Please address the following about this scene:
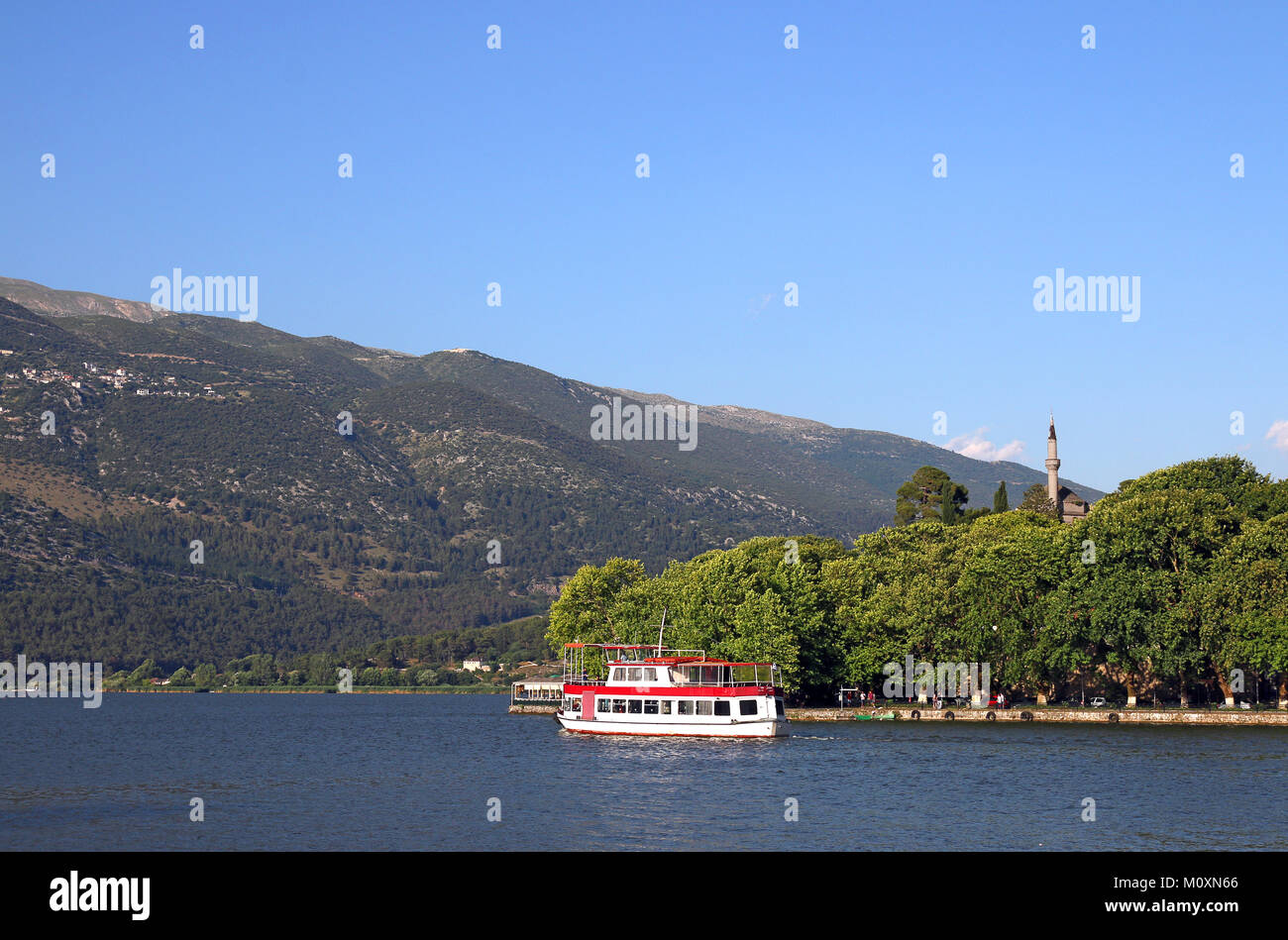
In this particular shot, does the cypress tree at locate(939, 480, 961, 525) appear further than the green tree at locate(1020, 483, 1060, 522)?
Yes

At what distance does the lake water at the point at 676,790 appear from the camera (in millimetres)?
49594

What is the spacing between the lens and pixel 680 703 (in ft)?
328

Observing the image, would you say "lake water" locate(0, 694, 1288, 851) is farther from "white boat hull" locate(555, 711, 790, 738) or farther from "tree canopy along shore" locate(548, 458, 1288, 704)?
"tree canopy along shore" locate(548, 458, 1288, 704)

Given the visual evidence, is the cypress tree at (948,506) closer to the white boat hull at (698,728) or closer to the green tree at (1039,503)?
the green tree at (1039,503)

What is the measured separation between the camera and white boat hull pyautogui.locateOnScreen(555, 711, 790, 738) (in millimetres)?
97312

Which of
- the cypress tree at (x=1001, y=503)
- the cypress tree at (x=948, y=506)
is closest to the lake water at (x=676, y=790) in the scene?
the cypress tree at (x=1001, y=503)

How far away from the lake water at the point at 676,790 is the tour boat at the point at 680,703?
2.34m

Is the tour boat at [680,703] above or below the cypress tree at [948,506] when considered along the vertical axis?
below

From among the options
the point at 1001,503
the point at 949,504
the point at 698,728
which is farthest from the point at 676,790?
the point at 949,504

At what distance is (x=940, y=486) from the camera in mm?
194125

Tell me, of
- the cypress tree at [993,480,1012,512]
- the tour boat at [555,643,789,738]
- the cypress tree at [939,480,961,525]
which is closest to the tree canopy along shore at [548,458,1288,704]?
the tour boat at [555,643,789,738]
